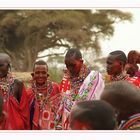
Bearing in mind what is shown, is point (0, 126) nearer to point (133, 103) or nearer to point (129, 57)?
point (133, 103)

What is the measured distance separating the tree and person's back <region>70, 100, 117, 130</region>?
252 inches

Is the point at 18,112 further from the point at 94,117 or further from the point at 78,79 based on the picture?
the point at 94,117

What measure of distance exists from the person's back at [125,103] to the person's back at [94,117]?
0.48 feet

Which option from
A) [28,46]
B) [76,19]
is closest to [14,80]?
[28,46]

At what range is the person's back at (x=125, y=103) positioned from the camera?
1820mm

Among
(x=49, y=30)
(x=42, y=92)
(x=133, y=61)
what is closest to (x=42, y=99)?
(x=42, y=92)

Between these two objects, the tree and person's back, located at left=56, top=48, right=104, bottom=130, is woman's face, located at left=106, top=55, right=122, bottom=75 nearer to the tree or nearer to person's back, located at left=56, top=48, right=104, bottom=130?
person's back, located at left=56, top=48, right=104, bottom=130

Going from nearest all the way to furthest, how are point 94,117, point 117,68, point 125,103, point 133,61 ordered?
point 94,117 < point 125,103 < point 117,68 < point 133,61

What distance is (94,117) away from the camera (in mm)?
1627

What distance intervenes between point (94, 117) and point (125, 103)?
287mm

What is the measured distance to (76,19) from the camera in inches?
388
